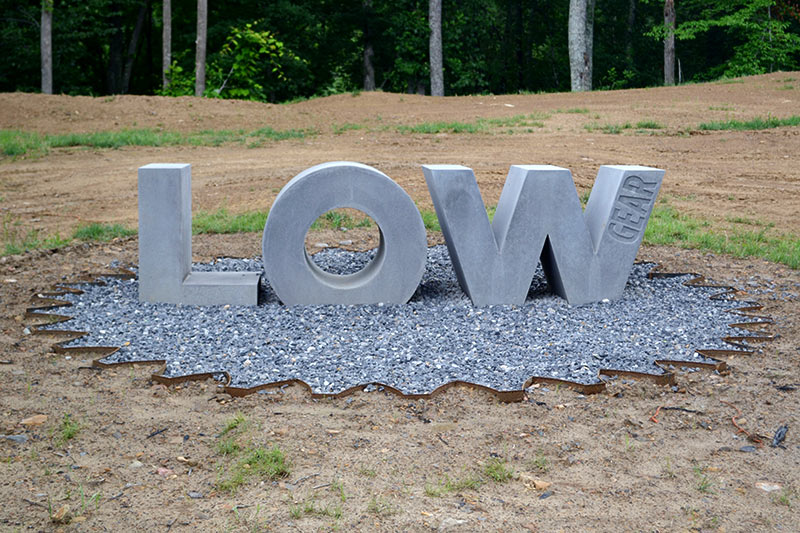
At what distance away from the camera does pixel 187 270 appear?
5.73m

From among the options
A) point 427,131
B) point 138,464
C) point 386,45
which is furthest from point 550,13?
point 138,464

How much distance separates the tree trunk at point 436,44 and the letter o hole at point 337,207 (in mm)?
16968

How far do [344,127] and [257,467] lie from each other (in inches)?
435

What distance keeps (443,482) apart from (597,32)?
1140 inches

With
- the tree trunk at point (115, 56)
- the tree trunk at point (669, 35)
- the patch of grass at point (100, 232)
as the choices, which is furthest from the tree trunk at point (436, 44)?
the patch of grass at point (100, 232)

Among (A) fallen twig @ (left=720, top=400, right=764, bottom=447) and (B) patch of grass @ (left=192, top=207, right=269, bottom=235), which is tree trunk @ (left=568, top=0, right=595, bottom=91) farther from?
(A) fallen twig @ (left=720, top=400, right=764, bottom=447)

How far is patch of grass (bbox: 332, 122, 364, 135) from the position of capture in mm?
13478

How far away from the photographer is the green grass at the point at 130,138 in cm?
1236

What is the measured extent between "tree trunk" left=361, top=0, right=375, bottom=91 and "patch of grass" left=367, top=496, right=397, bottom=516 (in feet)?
70.8

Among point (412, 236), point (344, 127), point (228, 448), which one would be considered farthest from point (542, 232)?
point (344, 127)

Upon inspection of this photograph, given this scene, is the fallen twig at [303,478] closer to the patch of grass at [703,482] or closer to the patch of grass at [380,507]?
the patch of grass at [380,507]

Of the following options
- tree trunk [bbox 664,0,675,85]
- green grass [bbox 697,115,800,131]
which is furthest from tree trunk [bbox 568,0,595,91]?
green grass [bbox 697,115,800,131]

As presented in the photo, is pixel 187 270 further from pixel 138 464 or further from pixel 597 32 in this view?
pixel 597 32

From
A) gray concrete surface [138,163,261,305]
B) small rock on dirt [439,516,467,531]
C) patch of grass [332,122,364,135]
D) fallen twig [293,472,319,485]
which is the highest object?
patch of grass [332,122,364,135]
